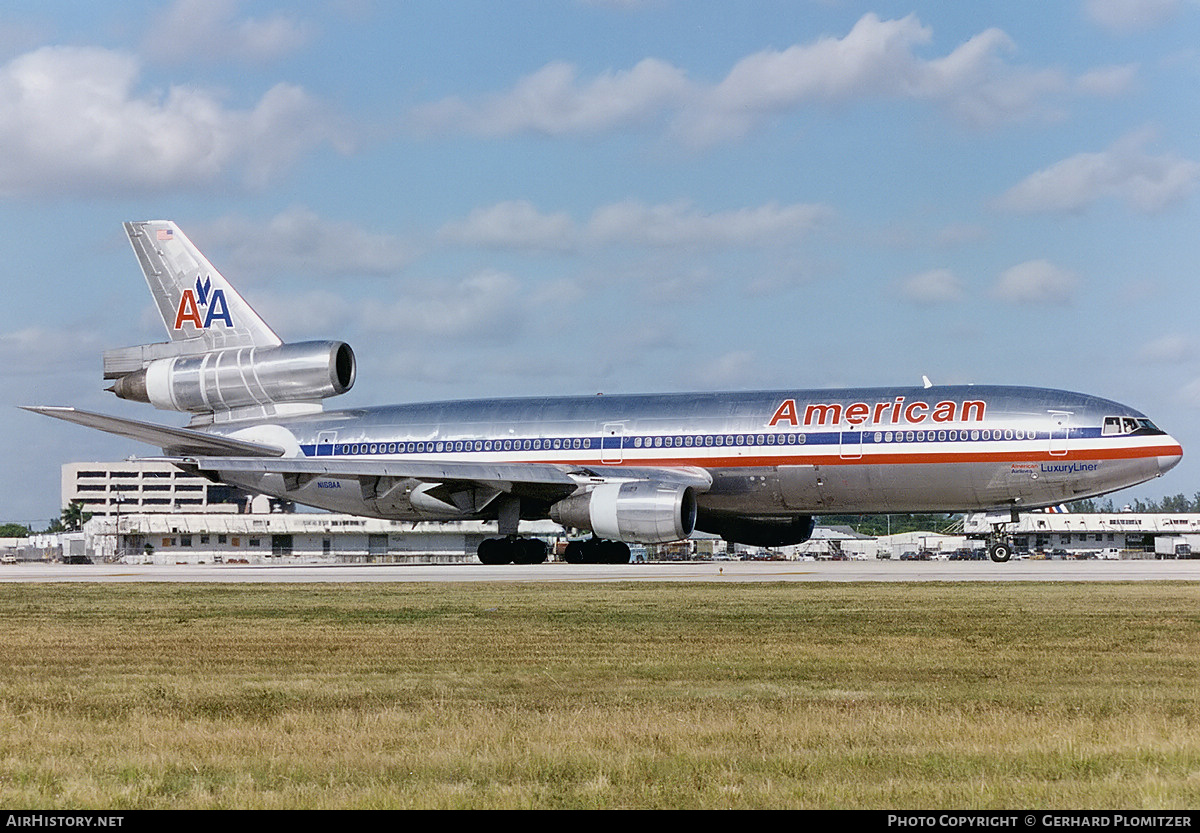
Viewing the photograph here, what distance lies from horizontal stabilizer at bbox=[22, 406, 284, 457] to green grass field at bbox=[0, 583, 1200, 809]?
20.4 meters

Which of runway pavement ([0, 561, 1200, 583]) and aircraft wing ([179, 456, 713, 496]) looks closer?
runway pavement ([0, 561, 1200, 583])

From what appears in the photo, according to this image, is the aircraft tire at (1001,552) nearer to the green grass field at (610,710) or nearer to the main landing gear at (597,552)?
the main landing gear at (597,552)

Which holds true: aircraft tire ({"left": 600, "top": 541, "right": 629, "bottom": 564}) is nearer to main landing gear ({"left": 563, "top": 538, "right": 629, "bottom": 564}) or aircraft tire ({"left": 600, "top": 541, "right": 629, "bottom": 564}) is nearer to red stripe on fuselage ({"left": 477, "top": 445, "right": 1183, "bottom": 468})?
main landing gear ({"left": 563, "top": 538, "right": 629, "bottom": 564})

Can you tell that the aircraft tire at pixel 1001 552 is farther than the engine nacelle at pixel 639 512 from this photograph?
Yes

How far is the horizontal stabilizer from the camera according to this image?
39.1 meters

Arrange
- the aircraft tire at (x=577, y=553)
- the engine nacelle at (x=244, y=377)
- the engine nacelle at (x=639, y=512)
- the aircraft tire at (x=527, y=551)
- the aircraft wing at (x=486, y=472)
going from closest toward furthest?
the engine nacelle at (x=639, y=512), the aircraft wing at (x=486, y=472), the aircraft tire at (x=527, y=551), the aircraft tire at (x=577, y=553), the engine nacelle at (x=244, y=377)

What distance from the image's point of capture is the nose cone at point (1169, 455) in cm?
3647

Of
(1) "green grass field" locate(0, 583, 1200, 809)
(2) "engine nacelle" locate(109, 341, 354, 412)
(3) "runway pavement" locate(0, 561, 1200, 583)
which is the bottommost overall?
(1) "green grass field" locate(0, 583, 1200, 809)

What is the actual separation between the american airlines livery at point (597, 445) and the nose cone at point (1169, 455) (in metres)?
0.08

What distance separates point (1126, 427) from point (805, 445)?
8.26m

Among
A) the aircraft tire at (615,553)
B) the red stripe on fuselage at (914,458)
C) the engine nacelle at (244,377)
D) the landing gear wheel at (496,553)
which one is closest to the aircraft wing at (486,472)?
the red stripe on fuselage at (914,458)

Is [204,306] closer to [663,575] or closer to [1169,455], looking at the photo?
[663,575]

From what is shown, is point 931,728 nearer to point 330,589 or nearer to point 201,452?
point 330,589

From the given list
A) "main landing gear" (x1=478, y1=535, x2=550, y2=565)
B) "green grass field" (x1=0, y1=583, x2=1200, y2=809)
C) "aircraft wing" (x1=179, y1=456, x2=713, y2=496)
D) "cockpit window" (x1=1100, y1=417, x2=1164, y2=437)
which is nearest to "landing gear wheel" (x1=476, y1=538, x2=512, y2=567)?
"main landing gear" (x1=478, y1=535, x2=550, y2=565)
